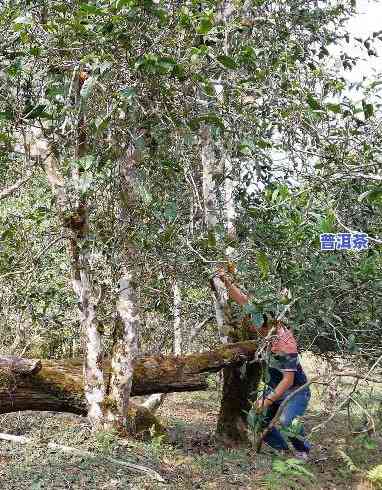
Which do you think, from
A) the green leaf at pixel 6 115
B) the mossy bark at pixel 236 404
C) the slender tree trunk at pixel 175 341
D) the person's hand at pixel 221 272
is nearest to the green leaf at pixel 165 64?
the green leaf at pixel 6 115

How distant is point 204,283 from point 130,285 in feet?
3.51

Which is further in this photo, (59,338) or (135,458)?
(59,338)

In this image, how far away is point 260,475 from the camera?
19.4 feet

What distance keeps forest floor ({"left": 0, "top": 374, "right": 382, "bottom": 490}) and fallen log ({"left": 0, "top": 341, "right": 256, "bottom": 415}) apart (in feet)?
1.19

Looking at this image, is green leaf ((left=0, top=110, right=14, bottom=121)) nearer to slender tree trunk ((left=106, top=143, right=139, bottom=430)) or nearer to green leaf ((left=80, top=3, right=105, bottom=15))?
green leaf ((left=80, top=3, right=105, bottom=15))

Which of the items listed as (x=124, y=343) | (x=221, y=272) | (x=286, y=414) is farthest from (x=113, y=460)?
(x=286, y=414)

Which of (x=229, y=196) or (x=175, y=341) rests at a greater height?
(x=229, y=196)

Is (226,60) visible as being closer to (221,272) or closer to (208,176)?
(221,272)

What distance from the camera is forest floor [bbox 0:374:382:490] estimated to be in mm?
4816

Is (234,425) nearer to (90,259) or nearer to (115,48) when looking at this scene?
(90,259)

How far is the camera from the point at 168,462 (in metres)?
5.85

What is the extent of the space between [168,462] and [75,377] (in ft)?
4.11

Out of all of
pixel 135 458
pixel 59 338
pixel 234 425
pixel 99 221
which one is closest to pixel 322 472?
pixel 234 425

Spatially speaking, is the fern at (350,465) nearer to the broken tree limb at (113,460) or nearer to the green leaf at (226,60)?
the broken tree limb at (113,460)
